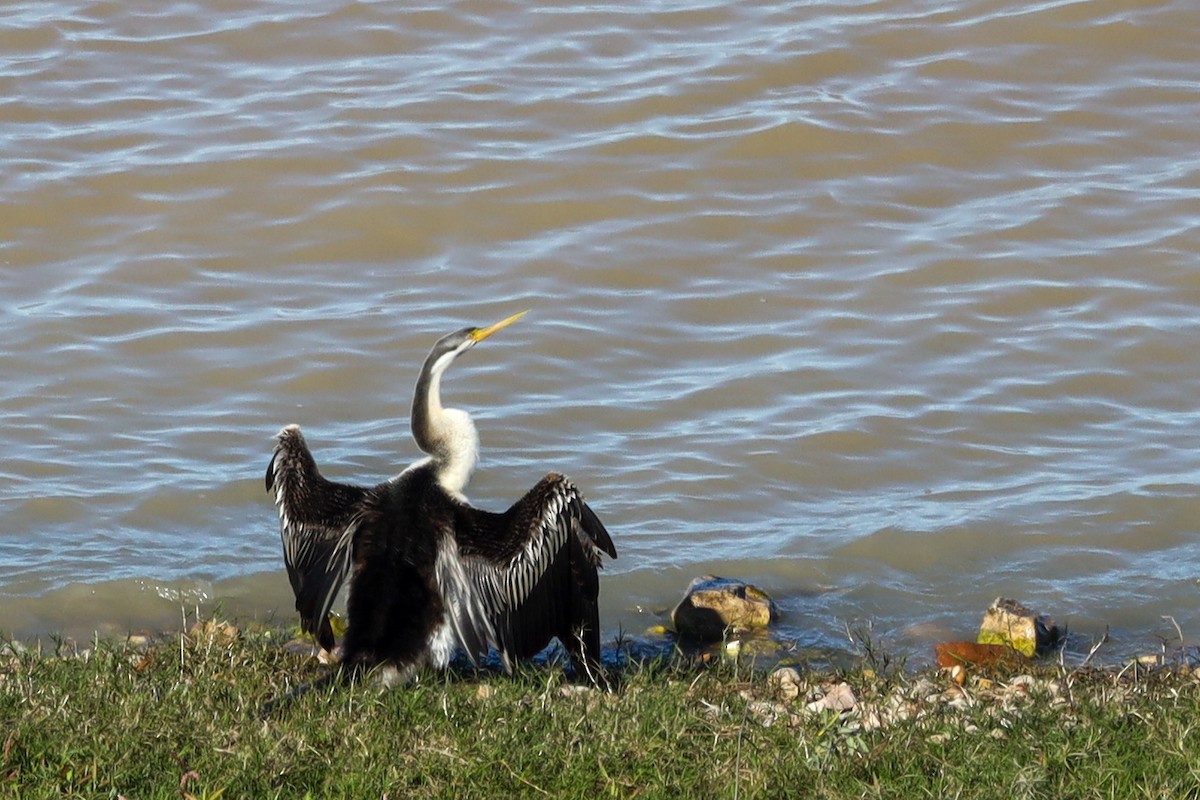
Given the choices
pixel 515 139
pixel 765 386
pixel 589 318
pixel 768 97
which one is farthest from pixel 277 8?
pixel 765 386

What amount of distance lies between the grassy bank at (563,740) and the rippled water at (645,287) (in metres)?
1.92

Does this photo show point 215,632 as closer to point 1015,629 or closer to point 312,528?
point 312,528

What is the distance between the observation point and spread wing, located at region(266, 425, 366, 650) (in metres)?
6.00

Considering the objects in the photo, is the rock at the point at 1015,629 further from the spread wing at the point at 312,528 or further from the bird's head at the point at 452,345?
the spread wing at the point at 312,528

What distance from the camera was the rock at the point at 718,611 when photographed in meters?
6.84

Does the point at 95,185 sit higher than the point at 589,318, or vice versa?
the point at 95,185

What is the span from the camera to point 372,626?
5.74m

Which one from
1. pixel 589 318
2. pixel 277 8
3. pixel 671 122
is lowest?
pixel 589 318

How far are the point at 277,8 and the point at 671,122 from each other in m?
3.73

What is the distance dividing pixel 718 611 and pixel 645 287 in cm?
376

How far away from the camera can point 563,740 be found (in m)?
4.52

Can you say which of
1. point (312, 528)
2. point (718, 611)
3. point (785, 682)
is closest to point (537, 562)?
point (312, 528)

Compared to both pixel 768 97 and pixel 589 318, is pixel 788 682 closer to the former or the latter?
pixel 589 318

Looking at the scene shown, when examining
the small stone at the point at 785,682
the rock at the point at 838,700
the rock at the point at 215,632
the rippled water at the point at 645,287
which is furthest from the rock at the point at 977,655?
the rock at the point at 215,632
